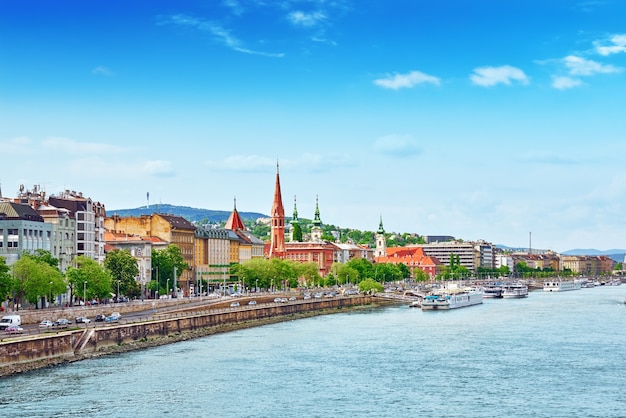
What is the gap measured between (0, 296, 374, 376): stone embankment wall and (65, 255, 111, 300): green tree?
23.8 feet

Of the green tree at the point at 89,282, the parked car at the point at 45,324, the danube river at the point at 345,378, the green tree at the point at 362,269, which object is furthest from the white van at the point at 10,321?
the green tree at the point at 362,269

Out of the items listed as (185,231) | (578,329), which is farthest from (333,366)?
(185,231)

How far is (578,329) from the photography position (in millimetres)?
84500

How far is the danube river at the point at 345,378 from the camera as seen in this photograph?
44062 mm

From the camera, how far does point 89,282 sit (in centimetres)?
8300

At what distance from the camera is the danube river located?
145 feet

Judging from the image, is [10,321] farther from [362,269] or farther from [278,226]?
[362,269]

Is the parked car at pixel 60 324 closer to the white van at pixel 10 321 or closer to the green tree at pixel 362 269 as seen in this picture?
the white van at pixel 10 321

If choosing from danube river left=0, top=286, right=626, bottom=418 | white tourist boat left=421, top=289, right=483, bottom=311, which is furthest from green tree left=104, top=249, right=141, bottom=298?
white tourist boat left=421, top=289, right=483, bottom=311

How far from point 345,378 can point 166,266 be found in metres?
65.5

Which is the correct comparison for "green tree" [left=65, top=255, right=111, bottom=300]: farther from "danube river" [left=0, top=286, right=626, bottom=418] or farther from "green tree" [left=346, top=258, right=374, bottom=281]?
"green tree" [left=346, top=258, right=374, bottom=281]

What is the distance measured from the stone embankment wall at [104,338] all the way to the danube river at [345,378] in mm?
1032

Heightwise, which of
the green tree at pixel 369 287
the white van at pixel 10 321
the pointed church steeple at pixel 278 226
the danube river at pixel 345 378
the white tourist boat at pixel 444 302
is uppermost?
the pointed church steeple at pixel 278 226

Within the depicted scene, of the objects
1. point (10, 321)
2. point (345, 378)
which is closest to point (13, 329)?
point (10, 321)
